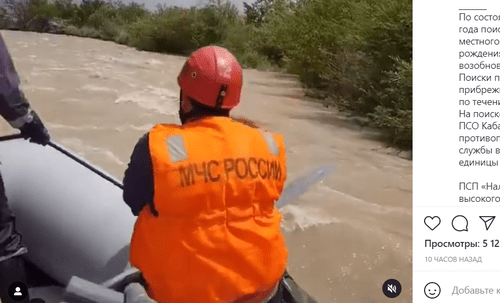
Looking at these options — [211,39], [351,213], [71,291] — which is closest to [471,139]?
[351,213]

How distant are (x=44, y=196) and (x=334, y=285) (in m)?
0.85

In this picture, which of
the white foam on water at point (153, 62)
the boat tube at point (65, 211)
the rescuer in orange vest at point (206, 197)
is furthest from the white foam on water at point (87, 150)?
the white foam on water at point (153, 62)

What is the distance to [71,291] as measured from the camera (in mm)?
895

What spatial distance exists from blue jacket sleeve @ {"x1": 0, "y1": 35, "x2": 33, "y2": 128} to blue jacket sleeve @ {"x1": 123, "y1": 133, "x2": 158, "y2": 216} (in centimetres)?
48

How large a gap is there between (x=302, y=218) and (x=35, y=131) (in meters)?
1.08

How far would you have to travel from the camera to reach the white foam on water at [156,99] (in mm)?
3668

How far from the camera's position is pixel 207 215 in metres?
0.87

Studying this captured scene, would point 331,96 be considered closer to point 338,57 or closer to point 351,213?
point 338,57

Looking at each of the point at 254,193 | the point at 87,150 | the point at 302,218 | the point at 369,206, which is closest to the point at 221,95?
the point at 254,193

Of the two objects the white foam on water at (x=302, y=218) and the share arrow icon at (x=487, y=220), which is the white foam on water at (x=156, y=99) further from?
the share arrow icon at (x=487, y=220)

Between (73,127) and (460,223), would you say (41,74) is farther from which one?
(460,223)

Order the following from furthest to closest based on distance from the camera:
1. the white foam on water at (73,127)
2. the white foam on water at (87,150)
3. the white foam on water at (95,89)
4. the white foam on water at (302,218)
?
1. the white foam on water at (95,89)
2. the white foam on water at (73,127)
3. the white foam on water at (87,150)
4. the white foam on water at (302,218)

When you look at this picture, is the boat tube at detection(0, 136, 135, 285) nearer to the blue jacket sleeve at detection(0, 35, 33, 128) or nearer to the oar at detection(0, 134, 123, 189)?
the oar at detection(0, 134, 123, 189)

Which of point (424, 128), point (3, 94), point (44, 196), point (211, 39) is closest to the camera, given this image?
point (3, 94)
